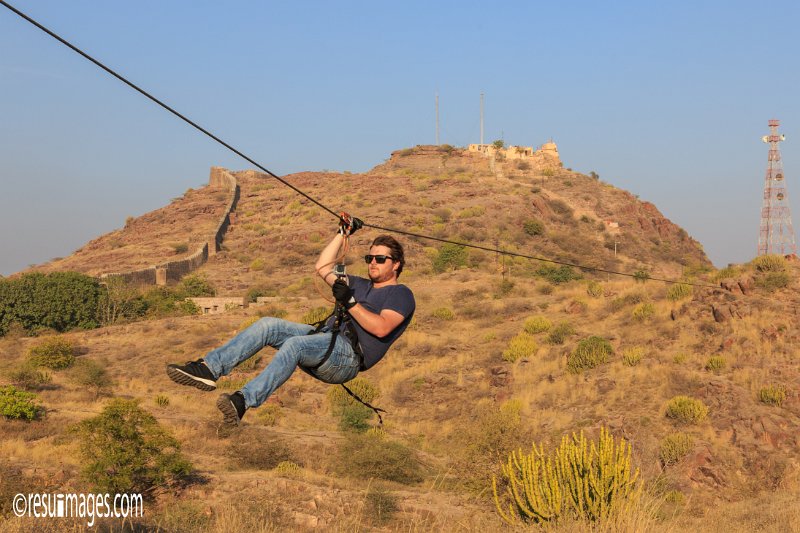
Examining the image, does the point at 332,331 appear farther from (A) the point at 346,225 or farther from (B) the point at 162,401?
(B) the point at 162,401

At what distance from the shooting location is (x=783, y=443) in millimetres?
23688

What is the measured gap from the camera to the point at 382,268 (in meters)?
7.63

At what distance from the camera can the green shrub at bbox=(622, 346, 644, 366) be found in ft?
101

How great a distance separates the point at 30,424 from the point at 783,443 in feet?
78.5

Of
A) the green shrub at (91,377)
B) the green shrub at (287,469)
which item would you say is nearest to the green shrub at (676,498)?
the green shrub at (287,469)

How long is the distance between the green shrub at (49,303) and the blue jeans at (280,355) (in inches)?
1894

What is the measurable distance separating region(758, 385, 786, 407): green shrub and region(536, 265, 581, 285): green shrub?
3372 cm

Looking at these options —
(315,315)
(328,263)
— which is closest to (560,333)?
(315,315)

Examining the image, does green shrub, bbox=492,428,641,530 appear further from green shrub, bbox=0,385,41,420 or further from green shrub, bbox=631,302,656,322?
green shrub, bbox=631,302,656,322

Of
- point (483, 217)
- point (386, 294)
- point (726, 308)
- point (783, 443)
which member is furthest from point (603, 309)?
point (483, 217)

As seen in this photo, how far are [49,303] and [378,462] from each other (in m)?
36.4

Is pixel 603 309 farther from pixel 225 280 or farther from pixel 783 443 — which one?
pixel 225 280

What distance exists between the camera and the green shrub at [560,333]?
35.4 metres

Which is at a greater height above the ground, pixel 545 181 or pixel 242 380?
pixel 545 181
